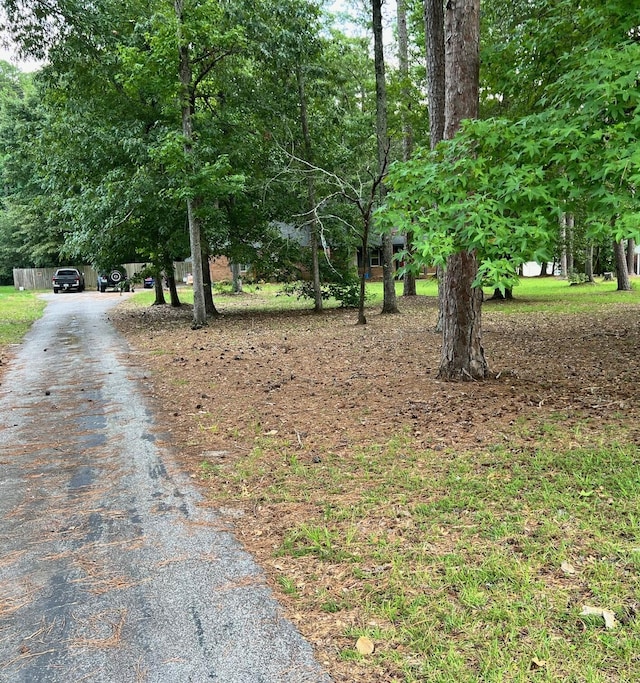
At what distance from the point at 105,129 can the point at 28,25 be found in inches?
110

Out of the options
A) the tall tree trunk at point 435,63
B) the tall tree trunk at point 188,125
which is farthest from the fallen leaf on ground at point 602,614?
the tall tree trunk at point 188,125

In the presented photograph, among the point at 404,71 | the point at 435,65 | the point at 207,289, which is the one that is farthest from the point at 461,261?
the point at 207,289

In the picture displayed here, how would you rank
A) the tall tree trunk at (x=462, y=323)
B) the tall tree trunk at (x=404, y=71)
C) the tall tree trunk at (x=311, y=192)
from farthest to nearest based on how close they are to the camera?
1. the tall tree trunk at (x=404, y=71)
2. the tall tree trunk at (x=311, y=192)
3. the tall tree trunk at (x=462, y=323)

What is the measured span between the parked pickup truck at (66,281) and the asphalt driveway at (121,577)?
32355 millimetres

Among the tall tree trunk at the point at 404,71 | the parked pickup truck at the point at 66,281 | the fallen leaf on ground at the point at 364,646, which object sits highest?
the tall tree trunk at the point at 404,71

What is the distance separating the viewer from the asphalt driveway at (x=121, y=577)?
7.64 ft

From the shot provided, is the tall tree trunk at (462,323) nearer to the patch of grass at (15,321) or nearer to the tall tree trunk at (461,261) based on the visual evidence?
the tall tree trunk at (461,261)

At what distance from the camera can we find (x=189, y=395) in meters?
7.23

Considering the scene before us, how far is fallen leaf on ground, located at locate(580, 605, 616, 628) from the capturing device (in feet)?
7.74

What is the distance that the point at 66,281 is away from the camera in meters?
35.2

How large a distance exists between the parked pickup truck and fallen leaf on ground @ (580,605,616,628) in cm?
3723

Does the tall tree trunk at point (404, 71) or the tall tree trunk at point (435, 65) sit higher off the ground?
the tall tree trunk at point (404, 71)

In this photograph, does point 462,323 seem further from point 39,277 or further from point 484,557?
point 39,277

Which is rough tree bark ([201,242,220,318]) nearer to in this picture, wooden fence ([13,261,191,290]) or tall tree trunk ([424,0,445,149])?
tall tree trunk ([424,0,445,149])
